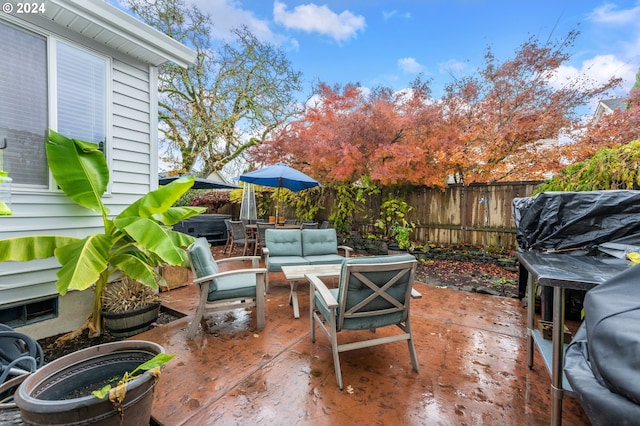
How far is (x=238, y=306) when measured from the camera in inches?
120

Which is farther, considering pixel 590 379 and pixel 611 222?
pixel 611 222

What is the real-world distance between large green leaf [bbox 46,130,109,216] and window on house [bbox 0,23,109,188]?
0.27 metres

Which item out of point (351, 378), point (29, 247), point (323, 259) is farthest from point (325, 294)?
point (29, 247)

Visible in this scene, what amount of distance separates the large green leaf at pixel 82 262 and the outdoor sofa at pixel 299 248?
218 cm

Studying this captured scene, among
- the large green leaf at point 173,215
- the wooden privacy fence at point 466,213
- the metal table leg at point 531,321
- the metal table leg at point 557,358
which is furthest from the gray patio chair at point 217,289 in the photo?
the wooden privacy fence at point 466,213

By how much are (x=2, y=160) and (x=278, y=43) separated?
10249mm

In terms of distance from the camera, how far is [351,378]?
2.25 metres

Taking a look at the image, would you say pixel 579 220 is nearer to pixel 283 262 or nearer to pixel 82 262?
pixel 283 262

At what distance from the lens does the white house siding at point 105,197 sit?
2791mm

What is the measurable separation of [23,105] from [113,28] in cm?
128

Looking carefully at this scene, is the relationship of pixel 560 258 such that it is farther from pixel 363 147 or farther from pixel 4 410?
pixel 363 147

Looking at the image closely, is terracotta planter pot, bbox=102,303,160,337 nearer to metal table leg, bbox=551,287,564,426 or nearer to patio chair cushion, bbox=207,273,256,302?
patio chair cushion, bbox=207,273,256,302

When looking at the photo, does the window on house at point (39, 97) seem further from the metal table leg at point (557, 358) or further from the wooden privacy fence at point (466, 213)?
the wooden privacy fence at point (466, 213)

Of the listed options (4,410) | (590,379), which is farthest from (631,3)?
(4,410)
